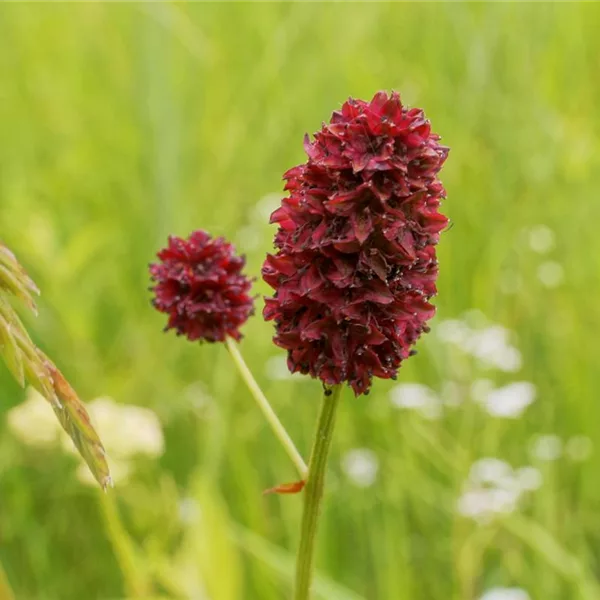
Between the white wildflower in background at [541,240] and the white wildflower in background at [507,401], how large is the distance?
0.87 metres

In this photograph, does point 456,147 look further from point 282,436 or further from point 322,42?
point 282,436

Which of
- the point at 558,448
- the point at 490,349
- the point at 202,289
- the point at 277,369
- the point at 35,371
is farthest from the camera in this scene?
the point at 277,369

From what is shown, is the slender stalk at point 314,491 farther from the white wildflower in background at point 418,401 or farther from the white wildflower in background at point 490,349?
the white wildflower in background at point 490,349

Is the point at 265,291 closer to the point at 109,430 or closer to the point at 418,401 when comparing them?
the point at 418,401

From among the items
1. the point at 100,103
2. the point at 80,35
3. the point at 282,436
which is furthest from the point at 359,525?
the point at 80,35

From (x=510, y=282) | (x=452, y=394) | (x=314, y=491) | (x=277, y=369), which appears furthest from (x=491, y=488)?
(x=314, y=491)

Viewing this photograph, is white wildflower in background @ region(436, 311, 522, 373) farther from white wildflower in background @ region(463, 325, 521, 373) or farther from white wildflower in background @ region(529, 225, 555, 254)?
white wildflower in background @ region(529, 225, 555, 254)

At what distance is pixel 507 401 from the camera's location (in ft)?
7.07

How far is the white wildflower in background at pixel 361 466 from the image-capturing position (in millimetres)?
2295

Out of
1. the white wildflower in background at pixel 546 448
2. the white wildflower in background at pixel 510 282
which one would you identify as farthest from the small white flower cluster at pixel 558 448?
the white wildflower in background at pixel 510 282

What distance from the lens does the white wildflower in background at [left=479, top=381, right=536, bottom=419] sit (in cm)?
212

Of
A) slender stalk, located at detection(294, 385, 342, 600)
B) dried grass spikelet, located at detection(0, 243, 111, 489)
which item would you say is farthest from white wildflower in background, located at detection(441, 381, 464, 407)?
dried grass spikelet, located at detection(0, 243, 111, 489)

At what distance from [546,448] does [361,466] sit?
18.2 inches

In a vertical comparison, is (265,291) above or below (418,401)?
above
